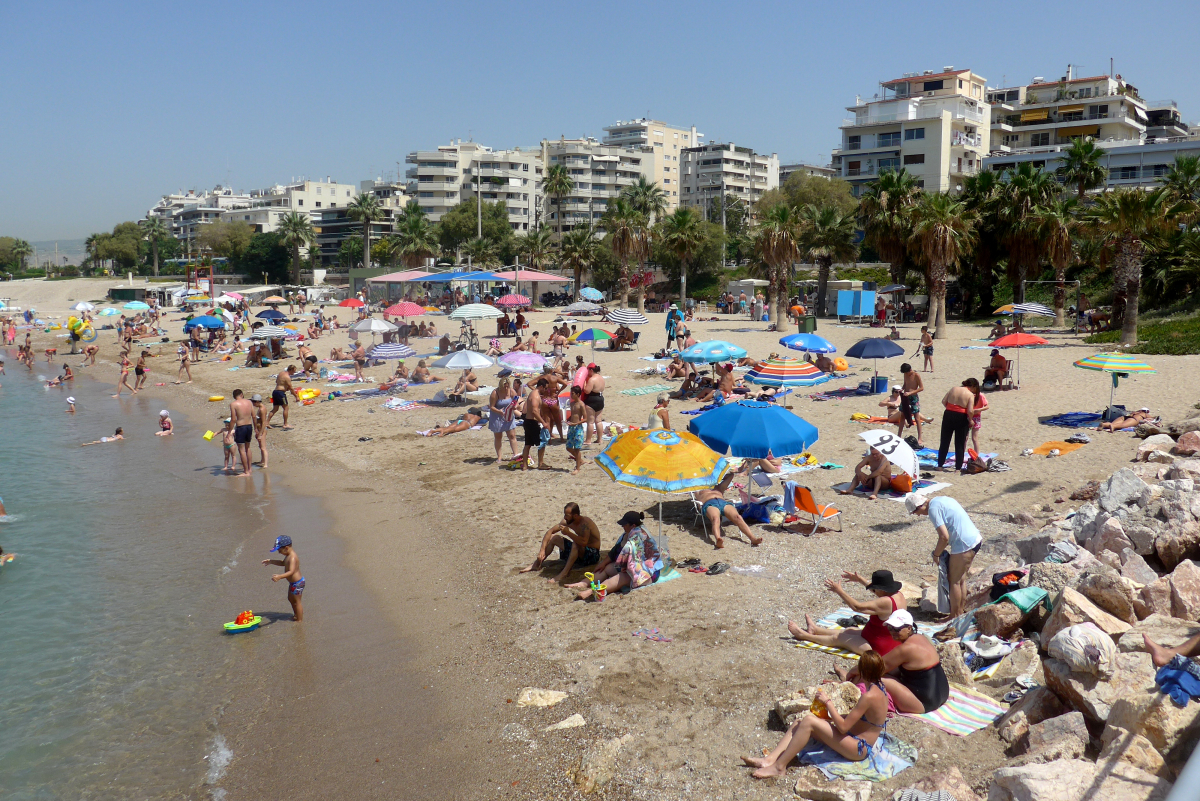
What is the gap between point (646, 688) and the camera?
6.92 m

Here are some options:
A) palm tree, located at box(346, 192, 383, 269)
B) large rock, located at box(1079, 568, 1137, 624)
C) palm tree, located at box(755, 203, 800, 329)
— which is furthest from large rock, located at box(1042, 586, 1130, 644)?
palm tree, located at box(346, 192, 383, 269)

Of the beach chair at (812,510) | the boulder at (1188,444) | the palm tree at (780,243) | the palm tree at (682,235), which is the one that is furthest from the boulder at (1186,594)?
the palm tree at (682,235)

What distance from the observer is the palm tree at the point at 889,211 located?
1431 inches

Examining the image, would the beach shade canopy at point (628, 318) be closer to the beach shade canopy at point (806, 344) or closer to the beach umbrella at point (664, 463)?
the beach shade canopy at point (806, 344)

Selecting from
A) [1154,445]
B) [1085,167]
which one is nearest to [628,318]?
[1154,445]

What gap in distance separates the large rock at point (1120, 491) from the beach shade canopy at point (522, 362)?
11.8 metres

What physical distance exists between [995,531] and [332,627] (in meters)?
7.80

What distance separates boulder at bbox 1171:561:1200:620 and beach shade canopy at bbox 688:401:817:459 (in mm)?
3962

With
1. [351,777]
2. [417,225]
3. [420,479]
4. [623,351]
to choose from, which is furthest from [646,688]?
[417,225]

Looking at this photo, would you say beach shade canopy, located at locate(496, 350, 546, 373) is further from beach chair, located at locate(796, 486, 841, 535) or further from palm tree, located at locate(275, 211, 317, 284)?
palm tree, located at locate(275, 211, 317, 284)

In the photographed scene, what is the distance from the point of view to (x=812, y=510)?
10180 mm

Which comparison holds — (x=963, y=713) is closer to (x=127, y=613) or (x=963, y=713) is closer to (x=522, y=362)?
(x=127, y=613)

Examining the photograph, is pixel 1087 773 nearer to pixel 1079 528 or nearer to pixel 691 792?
pixel 691 792

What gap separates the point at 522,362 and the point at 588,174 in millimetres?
89311
